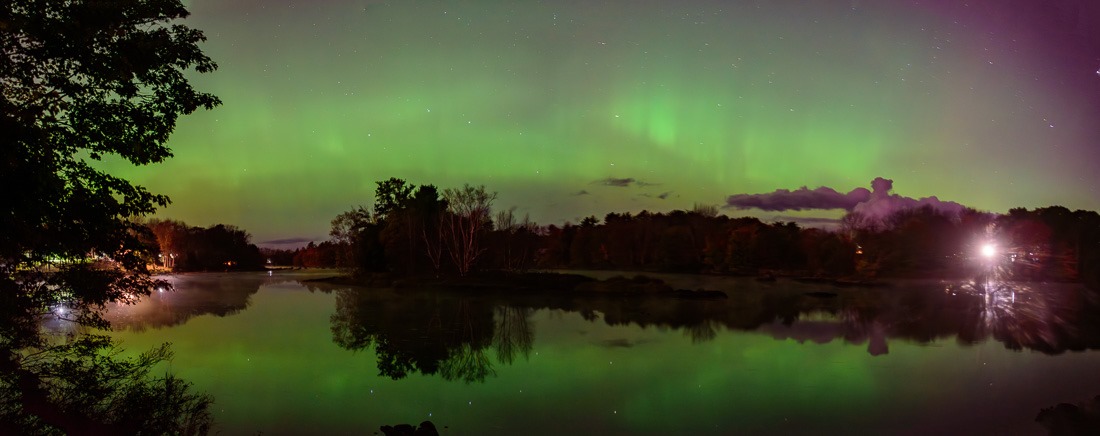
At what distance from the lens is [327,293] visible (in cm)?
5962

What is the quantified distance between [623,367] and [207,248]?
140m

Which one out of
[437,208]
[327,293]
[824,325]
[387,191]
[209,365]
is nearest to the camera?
[209,365]

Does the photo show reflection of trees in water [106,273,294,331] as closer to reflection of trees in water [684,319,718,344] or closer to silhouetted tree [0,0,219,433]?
silhouetted tree [0,0,219,433]

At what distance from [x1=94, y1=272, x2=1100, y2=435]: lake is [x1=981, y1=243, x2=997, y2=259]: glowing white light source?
180ft

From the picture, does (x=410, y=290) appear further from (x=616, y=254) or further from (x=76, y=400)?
(x=616, y=254)

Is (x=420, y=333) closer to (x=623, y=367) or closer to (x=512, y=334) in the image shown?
(x=512, y=334)

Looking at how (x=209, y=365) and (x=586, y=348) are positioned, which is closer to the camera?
(x=209, y=365)

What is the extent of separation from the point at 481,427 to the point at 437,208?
6297 cm

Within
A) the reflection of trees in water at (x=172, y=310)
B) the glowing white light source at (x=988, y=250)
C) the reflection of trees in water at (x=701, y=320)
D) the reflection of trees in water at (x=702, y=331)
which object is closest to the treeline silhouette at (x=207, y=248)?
the reflection of trees in water at (x=172, y=310)

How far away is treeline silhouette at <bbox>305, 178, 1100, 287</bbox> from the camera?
241 ft

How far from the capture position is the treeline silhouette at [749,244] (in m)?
73.6

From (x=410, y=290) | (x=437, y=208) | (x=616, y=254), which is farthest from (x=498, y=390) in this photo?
(x=616, y=254)

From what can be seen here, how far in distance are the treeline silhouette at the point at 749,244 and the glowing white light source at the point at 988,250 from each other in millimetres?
857

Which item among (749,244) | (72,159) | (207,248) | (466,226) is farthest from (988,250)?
(207,248)
